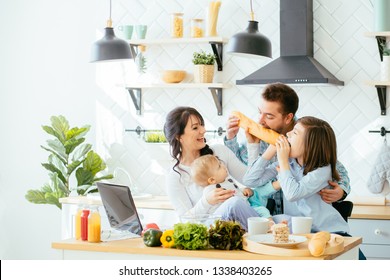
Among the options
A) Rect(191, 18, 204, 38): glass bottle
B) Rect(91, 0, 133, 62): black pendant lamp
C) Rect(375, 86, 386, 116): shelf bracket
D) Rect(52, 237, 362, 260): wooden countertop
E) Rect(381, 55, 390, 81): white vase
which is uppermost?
Rect(191, 18, 204, 38): glass bottle

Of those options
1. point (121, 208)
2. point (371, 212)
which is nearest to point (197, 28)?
point (371, 212)

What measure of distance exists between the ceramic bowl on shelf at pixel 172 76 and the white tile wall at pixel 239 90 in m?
0.13

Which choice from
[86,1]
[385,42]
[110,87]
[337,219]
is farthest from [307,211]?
[86,1]

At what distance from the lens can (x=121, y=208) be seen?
394cm

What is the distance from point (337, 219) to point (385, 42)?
1.85 m

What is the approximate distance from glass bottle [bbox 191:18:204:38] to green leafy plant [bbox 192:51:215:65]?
14 centimetres

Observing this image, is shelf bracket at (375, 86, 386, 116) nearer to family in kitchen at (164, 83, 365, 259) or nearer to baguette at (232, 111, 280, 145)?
family in kitchen at (164, 83, 365, 259)

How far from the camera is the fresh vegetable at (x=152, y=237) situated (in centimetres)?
363

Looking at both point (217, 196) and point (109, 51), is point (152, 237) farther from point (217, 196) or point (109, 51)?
point (109, 51)

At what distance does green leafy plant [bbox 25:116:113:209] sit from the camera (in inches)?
237

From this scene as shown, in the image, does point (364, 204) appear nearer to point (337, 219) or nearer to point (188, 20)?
point (337, 219)

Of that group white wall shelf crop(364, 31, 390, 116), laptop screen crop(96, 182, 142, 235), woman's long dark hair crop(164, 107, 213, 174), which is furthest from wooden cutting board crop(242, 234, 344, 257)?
white wall shelf crop(364, 31, 390, 116)

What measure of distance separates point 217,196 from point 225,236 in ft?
2.08

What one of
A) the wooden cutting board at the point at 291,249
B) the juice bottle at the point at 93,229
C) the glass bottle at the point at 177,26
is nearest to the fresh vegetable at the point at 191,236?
the wooden cutting board at the point at 291,249
